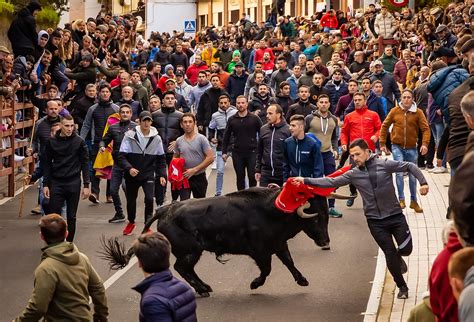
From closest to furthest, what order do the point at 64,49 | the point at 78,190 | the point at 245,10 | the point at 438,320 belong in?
the point at 438,320
the point at 78,190
the point at 64,49
the point at 245,10

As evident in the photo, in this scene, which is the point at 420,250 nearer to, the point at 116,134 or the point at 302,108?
the point at 116,134

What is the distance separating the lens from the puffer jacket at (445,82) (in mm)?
13531

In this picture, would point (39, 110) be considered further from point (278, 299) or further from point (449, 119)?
point (449, 119)

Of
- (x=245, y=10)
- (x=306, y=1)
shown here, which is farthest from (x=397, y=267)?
(x=245, y=10)

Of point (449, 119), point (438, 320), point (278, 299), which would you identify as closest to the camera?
point (438, 320)

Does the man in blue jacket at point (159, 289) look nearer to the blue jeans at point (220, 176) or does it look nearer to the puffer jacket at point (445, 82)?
the puffer jacket at point (445, 82)

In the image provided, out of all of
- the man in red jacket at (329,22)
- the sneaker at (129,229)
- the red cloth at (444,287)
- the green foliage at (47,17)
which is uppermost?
the man in red jacket at (329,22)

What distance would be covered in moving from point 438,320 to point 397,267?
707 cm

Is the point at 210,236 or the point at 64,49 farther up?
the point at 64,49

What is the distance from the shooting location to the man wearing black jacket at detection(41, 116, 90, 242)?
17.1 metres

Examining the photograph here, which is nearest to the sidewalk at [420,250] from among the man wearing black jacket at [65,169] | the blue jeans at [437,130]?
the blue jeans at [437,130]

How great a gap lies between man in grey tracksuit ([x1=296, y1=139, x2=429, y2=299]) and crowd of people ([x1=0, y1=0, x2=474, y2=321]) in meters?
0.01

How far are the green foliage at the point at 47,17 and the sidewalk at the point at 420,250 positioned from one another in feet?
40.3

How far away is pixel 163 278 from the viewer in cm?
824
